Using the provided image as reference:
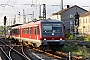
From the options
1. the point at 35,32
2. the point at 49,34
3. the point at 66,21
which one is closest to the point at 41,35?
the point at 49,34

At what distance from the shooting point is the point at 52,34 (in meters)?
21.9

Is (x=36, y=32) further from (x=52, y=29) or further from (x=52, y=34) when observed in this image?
(x=52, y=34)

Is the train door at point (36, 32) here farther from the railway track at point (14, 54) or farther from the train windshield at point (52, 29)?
the railway track at point (14, 54)

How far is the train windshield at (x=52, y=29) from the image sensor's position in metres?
21.9

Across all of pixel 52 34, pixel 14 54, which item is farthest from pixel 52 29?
pixel 14 54

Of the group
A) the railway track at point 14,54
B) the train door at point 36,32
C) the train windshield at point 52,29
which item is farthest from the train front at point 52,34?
the railway track at point 14,54

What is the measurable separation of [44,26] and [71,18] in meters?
63.1

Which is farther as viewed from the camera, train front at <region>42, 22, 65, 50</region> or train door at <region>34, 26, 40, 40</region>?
train door at <region>34, 26, 40, 40</region>

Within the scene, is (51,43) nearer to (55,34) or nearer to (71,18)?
(55,34)

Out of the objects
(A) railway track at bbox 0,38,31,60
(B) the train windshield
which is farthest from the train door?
(A) railway track at bbox 0,38,31,60

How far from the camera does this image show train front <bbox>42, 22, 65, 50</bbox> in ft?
71.5

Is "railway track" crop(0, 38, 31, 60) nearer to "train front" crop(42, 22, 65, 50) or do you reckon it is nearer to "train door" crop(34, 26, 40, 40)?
"train door" crop(34, 26, 40, 40)

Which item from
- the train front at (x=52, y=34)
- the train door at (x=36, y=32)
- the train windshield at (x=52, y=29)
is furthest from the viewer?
the train door at (x=36, y=32)

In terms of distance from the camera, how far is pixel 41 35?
21.8m
